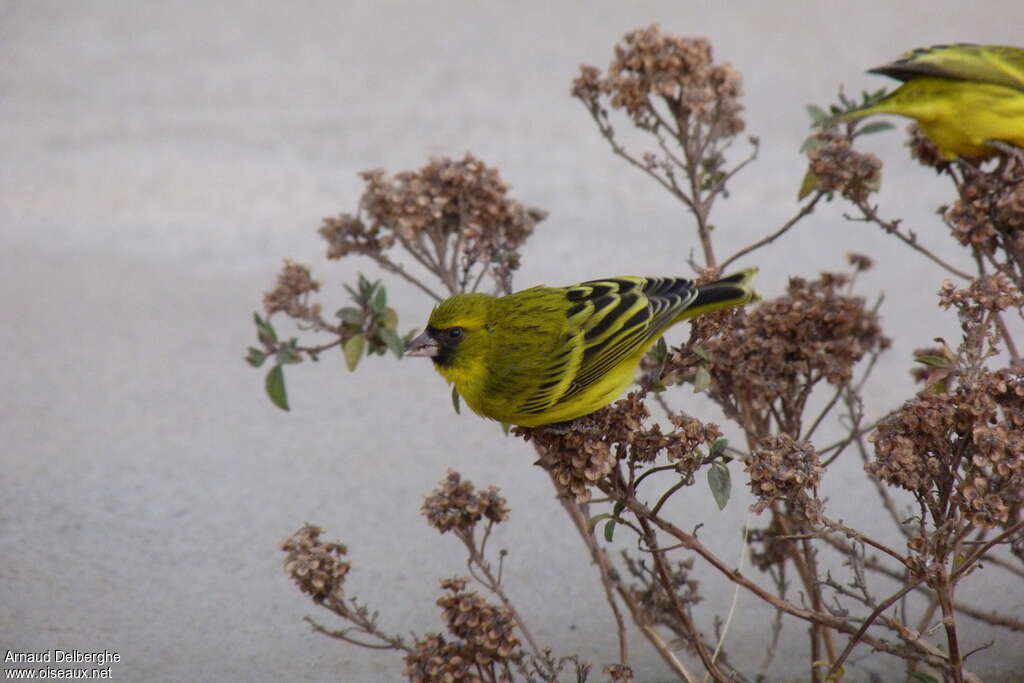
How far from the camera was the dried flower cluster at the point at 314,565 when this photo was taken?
1.56 metres

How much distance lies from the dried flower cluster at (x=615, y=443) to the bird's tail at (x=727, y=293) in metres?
0.17

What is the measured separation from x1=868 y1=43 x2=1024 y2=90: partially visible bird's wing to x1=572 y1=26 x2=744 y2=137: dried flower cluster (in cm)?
31

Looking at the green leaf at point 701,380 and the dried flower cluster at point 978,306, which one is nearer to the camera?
the dried flower cluster at point 978,306

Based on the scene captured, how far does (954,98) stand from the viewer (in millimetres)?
2047

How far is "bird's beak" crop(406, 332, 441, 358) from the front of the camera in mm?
1763

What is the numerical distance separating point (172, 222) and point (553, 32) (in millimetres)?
1496

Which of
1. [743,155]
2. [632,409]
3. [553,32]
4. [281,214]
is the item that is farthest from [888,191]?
[632,409]

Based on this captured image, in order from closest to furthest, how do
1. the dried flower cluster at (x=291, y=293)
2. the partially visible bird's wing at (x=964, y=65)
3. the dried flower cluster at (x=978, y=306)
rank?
1. the dried flower cluster at (x=978, y=306)
2. the dried flower cluster at (x=291, y=293)
3. the partially visible bird's wing at (x=964, y=65)

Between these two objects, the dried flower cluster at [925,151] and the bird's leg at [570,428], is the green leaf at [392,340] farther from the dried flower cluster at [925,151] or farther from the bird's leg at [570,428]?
the dried flower cluster at [925,151]

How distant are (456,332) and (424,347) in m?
0.05

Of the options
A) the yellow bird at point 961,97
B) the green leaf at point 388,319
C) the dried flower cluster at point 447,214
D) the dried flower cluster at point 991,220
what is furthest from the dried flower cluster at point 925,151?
the green leaf at point 388,319

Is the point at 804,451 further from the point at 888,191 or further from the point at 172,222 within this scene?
the point at 172,222

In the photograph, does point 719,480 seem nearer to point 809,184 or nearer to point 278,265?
point 809,184

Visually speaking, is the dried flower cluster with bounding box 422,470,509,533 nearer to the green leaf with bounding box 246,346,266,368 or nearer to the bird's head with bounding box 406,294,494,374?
the bird's head with bounding box 406,294,494,374
